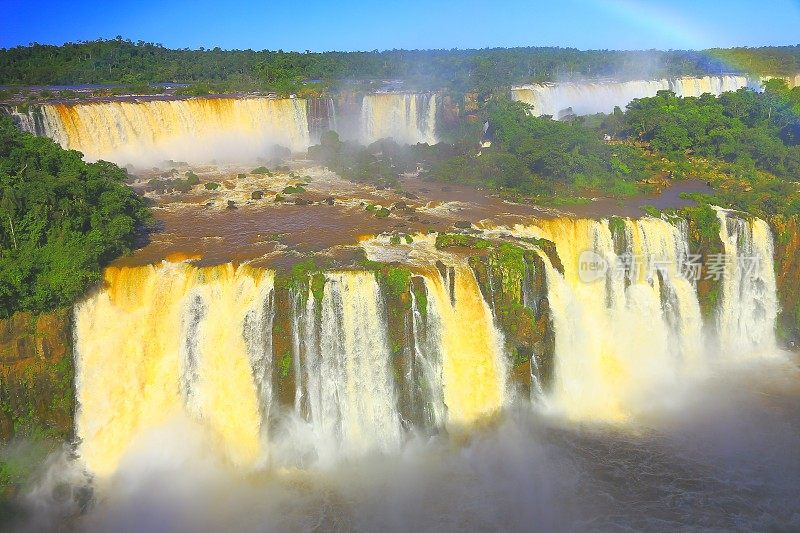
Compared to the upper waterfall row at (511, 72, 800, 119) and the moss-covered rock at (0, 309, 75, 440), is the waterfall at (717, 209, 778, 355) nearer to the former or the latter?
the moss-covered rock at (0, 309, 75, 440)

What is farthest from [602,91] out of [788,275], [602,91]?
[788,275]

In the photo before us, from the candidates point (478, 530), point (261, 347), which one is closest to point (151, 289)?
point (261, 347)

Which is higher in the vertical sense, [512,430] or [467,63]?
[467,63]

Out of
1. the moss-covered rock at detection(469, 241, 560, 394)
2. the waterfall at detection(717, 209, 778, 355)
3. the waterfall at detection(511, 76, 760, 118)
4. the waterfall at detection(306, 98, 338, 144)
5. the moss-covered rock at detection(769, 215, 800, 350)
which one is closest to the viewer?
the moss-covered rock at detection(469, 241, 560, 394)

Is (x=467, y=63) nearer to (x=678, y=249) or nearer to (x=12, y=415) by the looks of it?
(x=678, y=249)

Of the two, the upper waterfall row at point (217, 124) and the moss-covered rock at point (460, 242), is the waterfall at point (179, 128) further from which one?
the moss-covered rock at point (460, 242)
